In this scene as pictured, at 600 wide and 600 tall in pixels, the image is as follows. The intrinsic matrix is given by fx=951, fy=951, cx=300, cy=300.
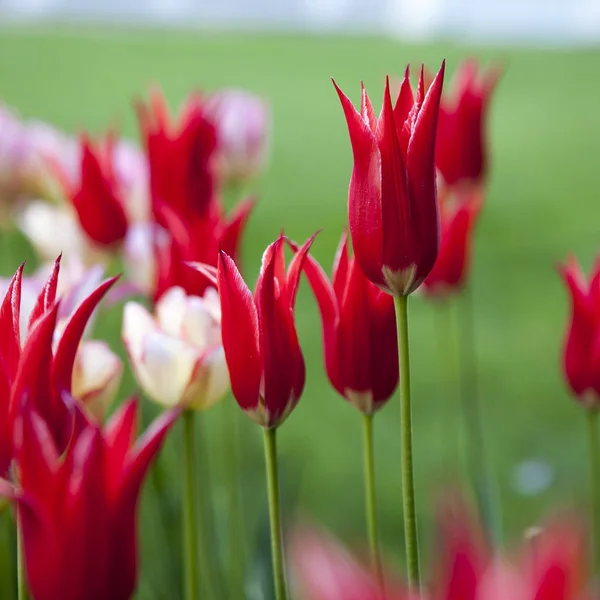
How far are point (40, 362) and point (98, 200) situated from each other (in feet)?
1.12

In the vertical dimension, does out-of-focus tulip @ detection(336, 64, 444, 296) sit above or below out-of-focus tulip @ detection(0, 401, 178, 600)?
above

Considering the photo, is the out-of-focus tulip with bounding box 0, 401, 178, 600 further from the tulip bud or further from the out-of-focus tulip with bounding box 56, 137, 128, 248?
the out-of-focus tulip with bounding box 56, 137, 128, 248

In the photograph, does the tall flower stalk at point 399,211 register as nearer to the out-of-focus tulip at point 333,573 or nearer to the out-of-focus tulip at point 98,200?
the out-of-focus tulip at point 333,573

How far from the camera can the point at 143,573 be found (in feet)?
2.85

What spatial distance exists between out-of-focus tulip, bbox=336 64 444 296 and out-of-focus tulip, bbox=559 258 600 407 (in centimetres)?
14

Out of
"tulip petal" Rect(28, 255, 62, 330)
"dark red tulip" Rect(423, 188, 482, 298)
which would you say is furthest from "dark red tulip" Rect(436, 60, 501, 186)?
"tulip petal" Rect(28, 255, 62, 330)

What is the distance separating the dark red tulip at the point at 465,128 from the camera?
2.22 ft

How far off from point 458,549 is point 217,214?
0.36 meters

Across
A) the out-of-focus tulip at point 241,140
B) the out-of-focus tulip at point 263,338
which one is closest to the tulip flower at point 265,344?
the out-of-focus tulip at point 263,338

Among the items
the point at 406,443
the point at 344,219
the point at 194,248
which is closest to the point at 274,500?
the point at 406,443

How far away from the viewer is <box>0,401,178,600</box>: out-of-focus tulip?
247mm

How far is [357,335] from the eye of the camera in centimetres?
36

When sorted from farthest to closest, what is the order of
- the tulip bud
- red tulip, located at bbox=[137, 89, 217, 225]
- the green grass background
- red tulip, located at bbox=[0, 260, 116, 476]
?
1. the green grass background
2. red tulip, located at bbox=[137, 89, 217, 225]
3. the tulip bud
4. red tulip, located at bbox=[0, 260, 116, 476]

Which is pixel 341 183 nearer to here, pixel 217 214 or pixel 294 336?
pixel 217 214
